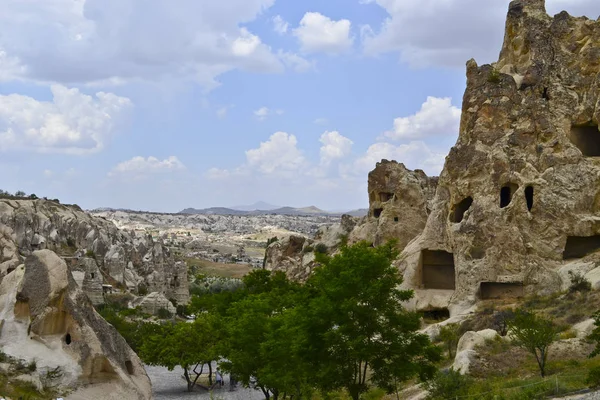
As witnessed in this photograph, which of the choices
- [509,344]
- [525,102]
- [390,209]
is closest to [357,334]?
[509,344]

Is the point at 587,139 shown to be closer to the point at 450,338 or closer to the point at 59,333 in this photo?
the point at 450,338

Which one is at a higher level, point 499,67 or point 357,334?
point 499,67

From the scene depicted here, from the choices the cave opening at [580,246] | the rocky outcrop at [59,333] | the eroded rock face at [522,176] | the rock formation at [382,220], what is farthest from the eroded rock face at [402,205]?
the rocky outcrop at [59,333]

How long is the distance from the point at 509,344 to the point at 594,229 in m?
9.35

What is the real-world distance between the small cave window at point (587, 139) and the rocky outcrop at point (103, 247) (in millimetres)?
37929

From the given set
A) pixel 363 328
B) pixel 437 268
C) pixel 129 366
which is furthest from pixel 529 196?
pixel 129 366

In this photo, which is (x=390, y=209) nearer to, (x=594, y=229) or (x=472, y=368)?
(x=594, y=229)

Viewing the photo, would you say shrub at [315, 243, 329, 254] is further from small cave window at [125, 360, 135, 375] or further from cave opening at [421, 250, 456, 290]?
small cave window at [125, 360, 135, 375]

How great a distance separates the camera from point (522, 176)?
95.1ft

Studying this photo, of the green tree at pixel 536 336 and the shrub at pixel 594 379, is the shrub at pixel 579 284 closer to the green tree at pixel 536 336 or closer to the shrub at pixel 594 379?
the green tree at pixel 536 336

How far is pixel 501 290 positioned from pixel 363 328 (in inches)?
579

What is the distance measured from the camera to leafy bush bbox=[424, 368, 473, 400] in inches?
617

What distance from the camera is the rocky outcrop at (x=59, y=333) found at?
51.3 feet

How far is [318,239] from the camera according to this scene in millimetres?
54000
